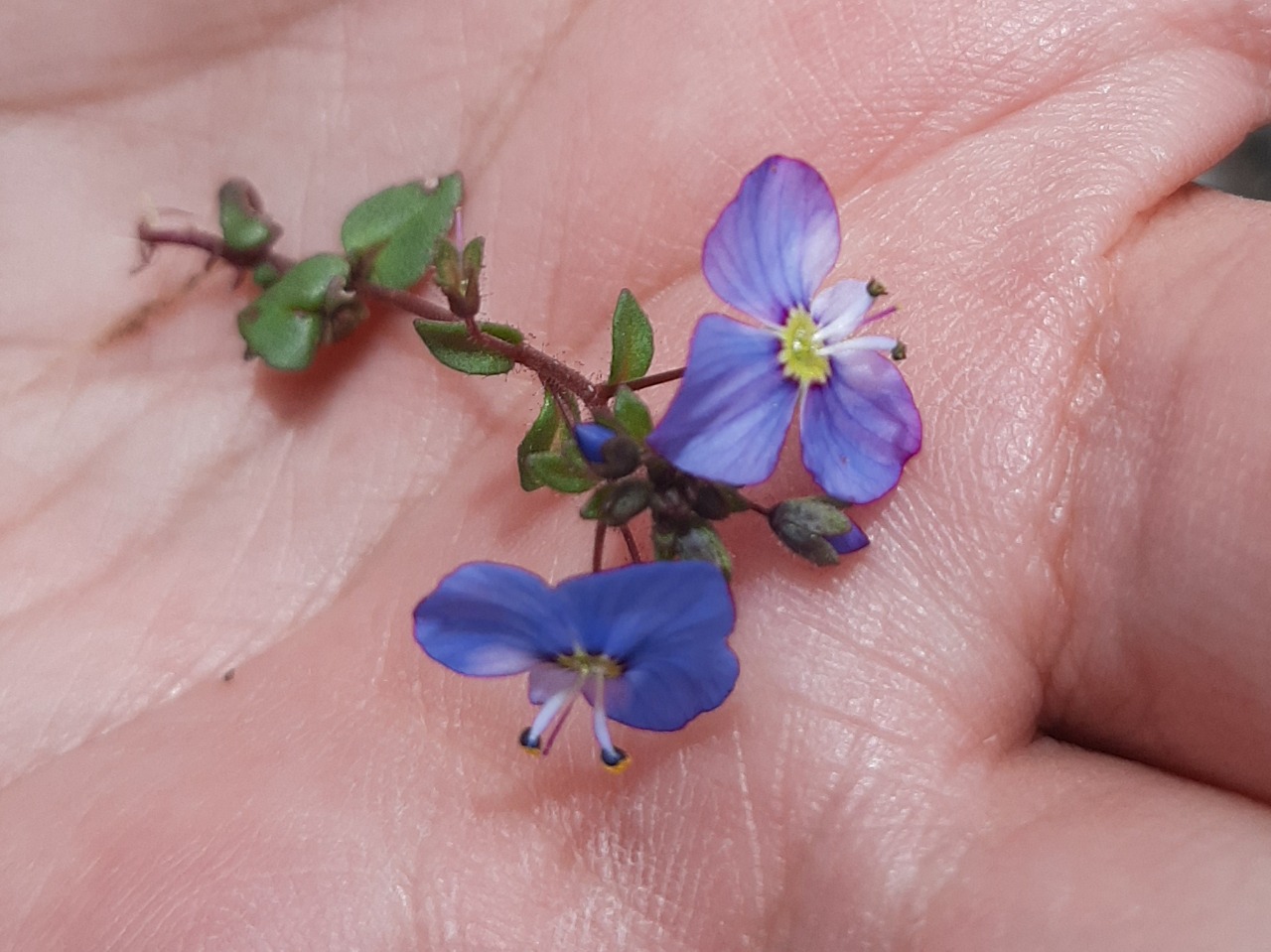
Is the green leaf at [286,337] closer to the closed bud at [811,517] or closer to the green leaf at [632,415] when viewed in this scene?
the green leaf at [632,415]

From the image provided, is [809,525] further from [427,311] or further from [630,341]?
[427,311]

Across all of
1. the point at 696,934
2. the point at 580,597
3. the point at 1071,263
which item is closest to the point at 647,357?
the point at 580,597

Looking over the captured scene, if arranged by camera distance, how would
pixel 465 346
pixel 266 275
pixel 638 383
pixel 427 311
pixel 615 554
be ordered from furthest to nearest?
pixel 266 275
pixel 427 311
pixel 465 346
pixel 615 554
pixel 638 383

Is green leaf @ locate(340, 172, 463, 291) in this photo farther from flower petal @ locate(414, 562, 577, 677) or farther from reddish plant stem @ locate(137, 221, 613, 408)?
flower petal @ locate(414, 562, 577, 677)

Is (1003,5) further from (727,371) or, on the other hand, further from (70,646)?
(70,646)

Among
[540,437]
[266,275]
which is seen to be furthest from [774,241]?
[266,275]
